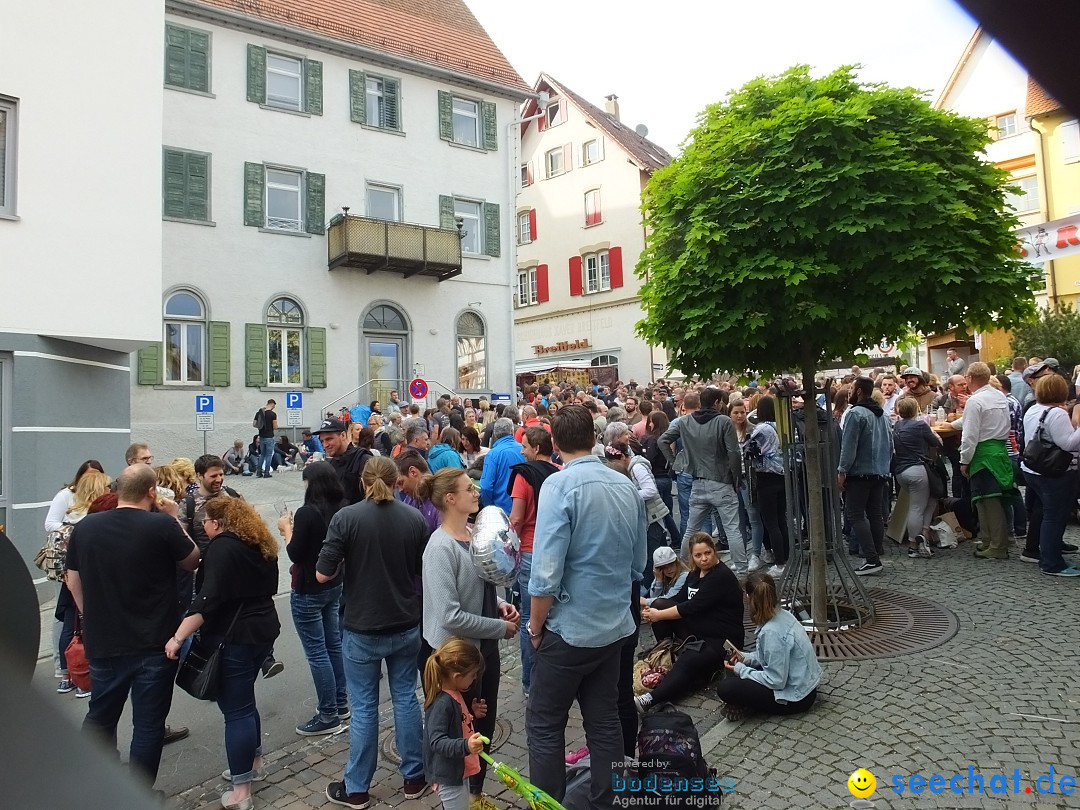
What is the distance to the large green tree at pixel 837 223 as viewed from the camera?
193 inches

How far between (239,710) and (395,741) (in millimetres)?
1105

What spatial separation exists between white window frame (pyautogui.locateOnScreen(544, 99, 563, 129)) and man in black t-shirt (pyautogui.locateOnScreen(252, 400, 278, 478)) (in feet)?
78.6

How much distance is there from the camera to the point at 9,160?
27.0 ft

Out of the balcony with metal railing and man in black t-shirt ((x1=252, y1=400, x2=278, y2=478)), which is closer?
man in black t-shirt ((x1=252, y1=400, x2=278, y2=478))

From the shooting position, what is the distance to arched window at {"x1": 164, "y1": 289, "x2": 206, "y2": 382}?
20.0 meters

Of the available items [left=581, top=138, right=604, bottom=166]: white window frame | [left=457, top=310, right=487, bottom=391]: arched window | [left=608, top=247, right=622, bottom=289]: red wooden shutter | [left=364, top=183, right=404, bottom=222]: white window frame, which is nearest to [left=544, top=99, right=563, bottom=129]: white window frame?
[left=581, top=138, right=604, bottom=166]: white window frame

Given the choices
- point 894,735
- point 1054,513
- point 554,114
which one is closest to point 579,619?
point 894,735

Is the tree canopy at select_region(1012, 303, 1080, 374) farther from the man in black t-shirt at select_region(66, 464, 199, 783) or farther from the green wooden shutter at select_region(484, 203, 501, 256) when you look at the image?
the man in black t-shirt at select_region(66, 464, 199, 783)

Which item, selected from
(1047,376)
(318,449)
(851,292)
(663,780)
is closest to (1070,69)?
(663,780)

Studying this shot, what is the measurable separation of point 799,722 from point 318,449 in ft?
54.4

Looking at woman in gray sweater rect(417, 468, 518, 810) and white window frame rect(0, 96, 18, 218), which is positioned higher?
white window frame rect(0, 96, 18, 218)

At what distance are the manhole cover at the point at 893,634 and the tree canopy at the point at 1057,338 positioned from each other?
772 inches

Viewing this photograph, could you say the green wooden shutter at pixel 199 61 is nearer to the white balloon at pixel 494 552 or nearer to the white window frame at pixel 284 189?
the white window frame at pixel 284 189

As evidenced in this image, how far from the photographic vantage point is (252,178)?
2120cm
